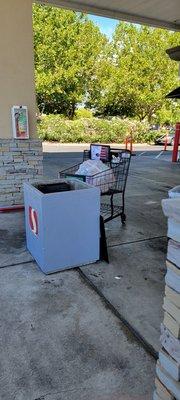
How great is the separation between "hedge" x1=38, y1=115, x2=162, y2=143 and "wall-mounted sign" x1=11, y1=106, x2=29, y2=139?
15130 mm

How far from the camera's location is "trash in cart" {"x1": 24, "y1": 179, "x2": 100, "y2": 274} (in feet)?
8.95

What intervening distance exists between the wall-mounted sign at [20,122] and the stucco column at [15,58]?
79 mm

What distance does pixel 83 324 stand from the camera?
2.19 meters

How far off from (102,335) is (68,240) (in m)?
0.99

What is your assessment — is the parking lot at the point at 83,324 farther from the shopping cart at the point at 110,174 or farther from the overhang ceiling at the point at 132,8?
the overhang ceiling at the point at 132,8

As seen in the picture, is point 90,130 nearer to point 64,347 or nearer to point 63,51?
point 63,51

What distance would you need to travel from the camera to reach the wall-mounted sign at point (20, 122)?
4504 millimetres

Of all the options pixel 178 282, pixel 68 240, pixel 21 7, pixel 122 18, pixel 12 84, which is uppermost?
pixel 122 18

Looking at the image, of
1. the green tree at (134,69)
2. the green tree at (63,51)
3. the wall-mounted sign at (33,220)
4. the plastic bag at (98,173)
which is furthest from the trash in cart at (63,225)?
the green tree at (134,69)

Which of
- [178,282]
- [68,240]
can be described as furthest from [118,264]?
[178,282]

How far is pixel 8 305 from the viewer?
239 cm

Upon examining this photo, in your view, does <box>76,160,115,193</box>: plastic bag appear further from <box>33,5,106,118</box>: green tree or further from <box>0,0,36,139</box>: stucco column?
<box>33,5,106,118</box>: green tree

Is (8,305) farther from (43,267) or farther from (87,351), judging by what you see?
(87,351)

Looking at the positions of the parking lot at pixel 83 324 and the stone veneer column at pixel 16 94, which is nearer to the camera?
the parking lot at pixel 83 324
